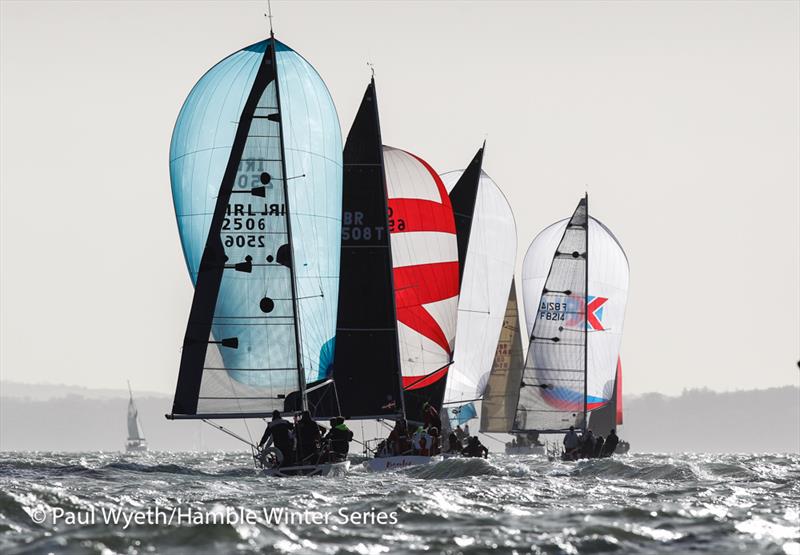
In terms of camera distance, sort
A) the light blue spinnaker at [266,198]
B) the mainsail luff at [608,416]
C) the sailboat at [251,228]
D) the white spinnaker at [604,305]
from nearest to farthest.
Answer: the sailboat at [251,228] < the light blue spinnaker at [266,198] < the white spinnaker at [604,305] < the mainsail luff at [608,416]

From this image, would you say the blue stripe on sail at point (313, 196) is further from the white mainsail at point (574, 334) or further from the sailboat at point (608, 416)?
the sailboat at point (608, 416)

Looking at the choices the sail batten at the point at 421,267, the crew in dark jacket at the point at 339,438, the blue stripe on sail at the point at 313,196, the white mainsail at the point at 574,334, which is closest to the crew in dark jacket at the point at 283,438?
the crew in dark jacket at the point at 339,438

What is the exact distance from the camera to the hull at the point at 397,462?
31.4m

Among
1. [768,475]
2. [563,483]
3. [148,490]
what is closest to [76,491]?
[148,490]

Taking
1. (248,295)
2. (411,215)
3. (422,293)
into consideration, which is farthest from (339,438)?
(411,215)

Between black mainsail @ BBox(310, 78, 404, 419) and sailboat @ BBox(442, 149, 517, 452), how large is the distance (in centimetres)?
962

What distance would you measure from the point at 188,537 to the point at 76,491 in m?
6.70

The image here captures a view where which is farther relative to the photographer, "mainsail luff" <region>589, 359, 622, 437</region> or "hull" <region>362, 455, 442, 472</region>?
"mainsail luff" <region>589, 359, 622, 437</region>

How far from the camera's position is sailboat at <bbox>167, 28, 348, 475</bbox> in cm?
2866

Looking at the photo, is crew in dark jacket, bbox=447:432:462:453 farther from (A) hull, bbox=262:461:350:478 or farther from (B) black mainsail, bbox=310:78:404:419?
(A) hull, bbox=262:461:350:478

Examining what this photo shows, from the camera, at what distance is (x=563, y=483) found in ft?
→ 85.5

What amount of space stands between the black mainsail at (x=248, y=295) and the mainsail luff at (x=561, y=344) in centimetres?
2018

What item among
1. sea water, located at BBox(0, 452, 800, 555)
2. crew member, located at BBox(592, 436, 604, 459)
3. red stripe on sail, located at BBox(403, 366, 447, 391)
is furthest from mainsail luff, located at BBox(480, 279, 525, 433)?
sea water, located at BBox(0, 452, 800, 555)

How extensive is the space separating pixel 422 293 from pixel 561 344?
1224 cm
